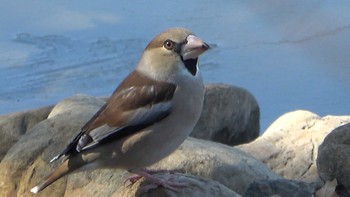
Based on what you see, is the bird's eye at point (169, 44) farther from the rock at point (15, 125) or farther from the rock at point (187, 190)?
Answer: the rock at point (15, 125)

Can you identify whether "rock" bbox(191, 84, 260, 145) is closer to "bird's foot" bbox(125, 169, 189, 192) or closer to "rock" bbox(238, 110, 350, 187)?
"rock" bbox(238, 110, 350, 187)

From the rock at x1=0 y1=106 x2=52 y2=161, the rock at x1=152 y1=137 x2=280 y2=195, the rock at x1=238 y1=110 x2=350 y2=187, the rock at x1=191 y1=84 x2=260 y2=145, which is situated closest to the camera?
the rock at x1=152 y1=137 x2=280 y2=195

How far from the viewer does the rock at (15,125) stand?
6.92m

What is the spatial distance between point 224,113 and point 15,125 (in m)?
1.40

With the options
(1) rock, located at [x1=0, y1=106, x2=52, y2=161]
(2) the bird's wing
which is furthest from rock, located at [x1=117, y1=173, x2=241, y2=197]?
(1) rock, located at [x1=0, y1=106, x2=52, y2=161]

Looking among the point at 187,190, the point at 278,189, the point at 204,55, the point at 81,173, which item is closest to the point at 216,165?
the point at 278,189

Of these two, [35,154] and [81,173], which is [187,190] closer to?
[81,173]

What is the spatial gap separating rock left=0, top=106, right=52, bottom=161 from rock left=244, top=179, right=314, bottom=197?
1836 millimetres

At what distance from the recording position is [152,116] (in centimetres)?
467

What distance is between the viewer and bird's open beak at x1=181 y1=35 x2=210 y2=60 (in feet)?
15.1

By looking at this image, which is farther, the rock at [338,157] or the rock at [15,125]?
the rock at [15,125]

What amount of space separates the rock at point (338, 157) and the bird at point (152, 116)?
1508 mm

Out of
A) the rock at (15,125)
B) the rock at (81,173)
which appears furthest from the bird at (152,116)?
the rock at (15,125)

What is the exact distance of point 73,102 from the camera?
266 inches
